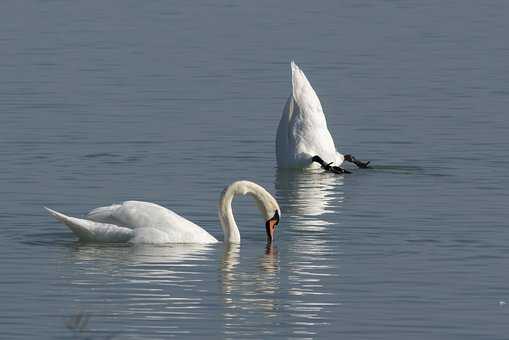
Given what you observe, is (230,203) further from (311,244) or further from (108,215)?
(108,215)

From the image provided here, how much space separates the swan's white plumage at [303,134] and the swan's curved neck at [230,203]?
221 inches

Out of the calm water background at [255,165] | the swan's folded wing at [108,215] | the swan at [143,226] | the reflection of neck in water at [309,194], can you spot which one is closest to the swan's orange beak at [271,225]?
the swan at [143,226]

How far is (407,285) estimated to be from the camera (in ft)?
53.2

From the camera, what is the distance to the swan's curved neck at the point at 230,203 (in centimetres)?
1853

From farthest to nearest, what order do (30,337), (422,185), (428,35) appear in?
(428,35) < (422,185) < (30,337)

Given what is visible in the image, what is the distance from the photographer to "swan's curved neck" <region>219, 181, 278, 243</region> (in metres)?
18.5

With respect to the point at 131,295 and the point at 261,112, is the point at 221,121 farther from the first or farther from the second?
the point at 131,295

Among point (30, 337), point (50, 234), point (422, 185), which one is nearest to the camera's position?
point (30, 337)

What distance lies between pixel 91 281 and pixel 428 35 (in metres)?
22.1

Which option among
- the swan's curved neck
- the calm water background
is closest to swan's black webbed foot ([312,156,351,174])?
the calm water background

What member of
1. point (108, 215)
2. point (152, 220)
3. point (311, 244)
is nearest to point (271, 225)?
point (311, 244)

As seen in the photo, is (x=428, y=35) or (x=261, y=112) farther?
(x=428, y=35)

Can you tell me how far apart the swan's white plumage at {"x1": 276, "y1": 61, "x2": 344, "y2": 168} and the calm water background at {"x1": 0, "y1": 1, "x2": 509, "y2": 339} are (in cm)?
38

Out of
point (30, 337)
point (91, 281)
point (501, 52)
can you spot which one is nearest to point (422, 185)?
point (91, 281)
